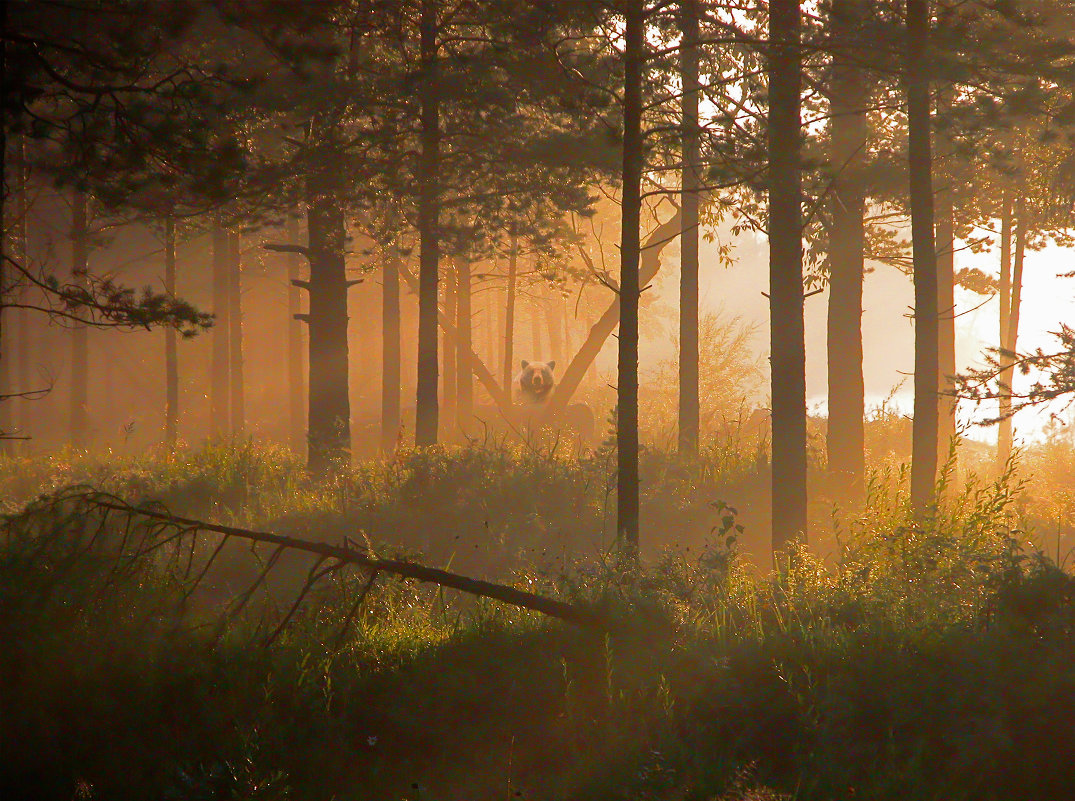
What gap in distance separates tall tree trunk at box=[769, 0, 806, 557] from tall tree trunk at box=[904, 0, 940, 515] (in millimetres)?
1421

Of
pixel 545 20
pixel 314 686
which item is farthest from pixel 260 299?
pixel 314 686

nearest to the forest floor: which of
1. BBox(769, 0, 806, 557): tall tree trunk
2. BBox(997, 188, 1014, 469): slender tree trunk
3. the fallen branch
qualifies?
the fallen branch

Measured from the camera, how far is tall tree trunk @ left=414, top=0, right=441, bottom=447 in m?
11.8

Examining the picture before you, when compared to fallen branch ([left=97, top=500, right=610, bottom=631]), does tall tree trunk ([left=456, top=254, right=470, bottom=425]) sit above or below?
above

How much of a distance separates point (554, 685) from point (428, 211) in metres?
9.53

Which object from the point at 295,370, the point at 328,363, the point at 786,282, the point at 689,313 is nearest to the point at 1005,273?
the point at 689,313

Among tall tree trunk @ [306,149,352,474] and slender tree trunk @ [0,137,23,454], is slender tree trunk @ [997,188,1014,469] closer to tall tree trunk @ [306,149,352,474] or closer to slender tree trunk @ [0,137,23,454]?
tall tree trunk @ [306,149,352,474]

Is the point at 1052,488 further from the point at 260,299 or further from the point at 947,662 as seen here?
the point at 260,299

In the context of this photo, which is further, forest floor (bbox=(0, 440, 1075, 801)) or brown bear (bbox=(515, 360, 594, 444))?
brown bear (bbox=(515, 360, 594, 444))

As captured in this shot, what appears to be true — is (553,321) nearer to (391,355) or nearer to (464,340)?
(464,340)

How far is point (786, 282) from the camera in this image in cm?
919

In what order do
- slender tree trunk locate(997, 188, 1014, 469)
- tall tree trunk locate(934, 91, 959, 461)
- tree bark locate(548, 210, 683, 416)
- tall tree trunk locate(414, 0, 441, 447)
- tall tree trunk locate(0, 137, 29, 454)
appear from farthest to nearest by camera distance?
tree bark locate(548, 210, 683, 416) → slender tree trunk locate(997, 188, 1014, 469) → tall tree trunk locate(934, 91, 959, 461) → tall tree trunk locate(414, 0, 441, 447) → tall tree trunk locate(0, 137, 29, 454)

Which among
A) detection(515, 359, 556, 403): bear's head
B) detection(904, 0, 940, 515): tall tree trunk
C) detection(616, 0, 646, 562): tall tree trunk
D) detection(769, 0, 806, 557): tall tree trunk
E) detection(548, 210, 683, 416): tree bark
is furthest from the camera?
detection(515, 359, 556, 403): bear's head

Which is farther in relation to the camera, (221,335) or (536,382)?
(536,382)
